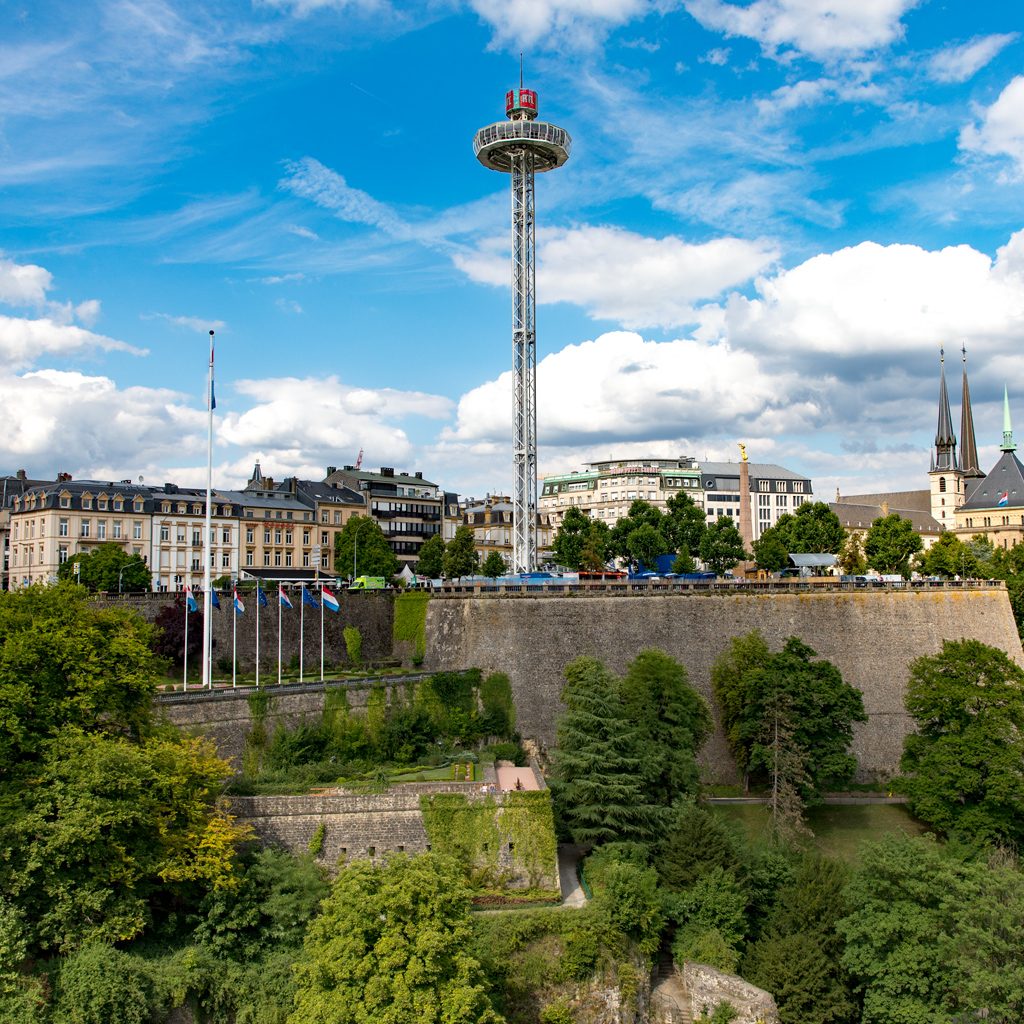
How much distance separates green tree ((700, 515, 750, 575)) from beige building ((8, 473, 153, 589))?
45.4m

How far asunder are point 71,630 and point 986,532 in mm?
123359

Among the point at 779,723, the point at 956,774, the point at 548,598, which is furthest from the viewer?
the point at 548,598

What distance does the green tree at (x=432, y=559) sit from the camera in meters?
90.7

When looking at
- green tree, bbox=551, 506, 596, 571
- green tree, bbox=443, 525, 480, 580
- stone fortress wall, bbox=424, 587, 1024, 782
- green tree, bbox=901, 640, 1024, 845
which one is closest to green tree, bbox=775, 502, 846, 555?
green tree, bbox=551, 506, 596, 571

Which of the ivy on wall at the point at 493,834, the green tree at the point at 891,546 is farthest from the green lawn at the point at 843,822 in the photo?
the green tree at the point at 891,546

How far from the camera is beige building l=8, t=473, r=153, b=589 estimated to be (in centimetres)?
8088

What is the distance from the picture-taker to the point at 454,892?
1206 inches

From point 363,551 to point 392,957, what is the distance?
61.2m

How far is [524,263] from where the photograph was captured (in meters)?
76.4

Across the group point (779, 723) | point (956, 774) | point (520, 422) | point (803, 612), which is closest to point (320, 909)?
point (779, 723)

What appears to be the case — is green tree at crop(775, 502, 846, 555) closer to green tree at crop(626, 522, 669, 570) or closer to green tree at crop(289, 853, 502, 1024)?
green tree at crop(626, 522, 669, 570)

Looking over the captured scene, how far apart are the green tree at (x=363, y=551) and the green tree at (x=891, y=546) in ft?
134

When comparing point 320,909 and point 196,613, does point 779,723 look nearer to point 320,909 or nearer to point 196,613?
point 320,909

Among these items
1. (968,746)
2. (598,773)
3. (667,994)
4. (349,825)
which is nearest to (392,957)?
(349,825)
